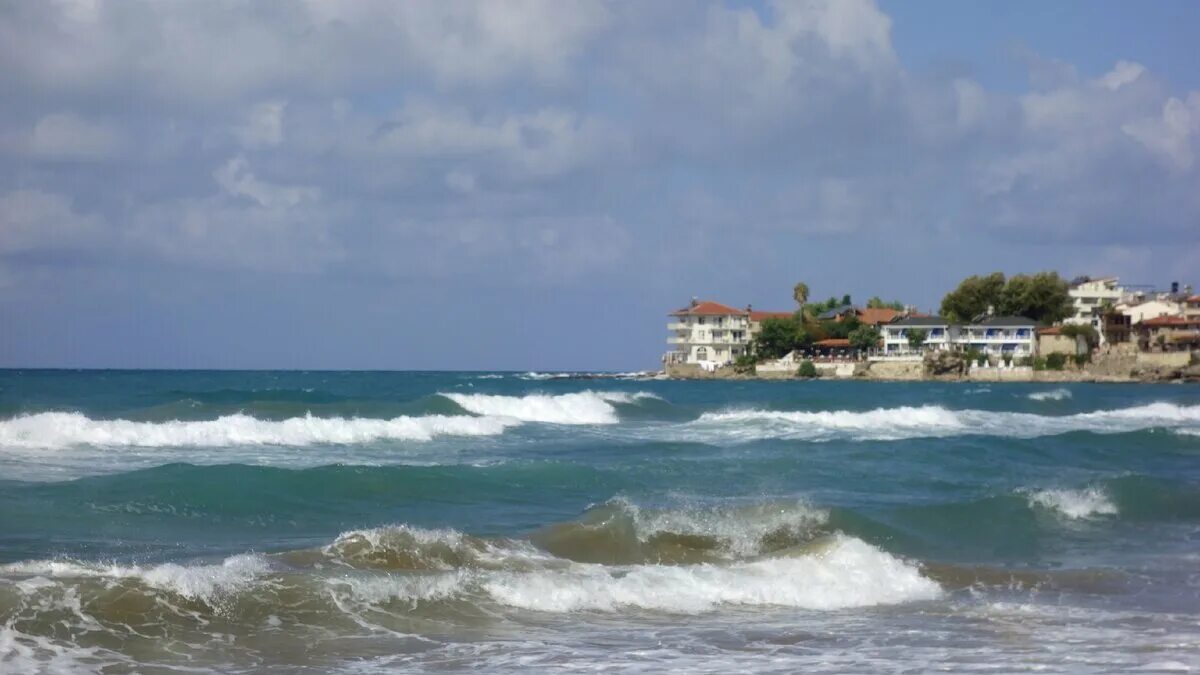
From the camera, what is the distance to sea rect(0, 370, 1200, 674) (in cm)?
981

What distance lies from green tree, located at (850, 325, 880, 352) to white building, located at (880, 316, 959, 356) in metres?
0.97

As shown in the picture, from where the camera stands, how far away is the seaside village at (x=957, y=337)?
10512 centimetres

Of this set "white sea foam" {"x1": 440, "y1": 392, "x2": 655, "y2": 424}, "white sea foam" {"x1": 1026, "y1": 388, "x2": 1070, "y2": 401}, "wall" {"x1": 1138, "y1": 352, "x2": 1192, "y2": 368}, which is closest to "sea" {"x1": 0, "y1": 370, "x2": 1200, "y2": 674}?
"white sea foam" {"x1": 440, "y1": 392, "x2": 655, "y2": 424}

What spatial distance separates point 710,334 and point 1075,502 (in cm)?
10573

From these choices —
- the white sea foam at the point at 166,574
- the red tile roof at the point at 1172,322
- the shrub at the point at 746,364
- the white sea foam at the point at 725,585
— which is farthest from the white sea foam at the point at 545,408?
the red tile roof at the point at 1172,322

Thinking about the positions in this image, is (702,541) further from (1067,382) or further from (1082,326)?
(1082,326)

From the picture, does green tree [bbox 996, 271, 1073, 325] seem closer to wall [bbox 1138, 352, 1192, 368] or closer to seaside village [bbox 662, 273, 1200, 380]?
seaside village [bbox 662, 273, 1200, 380]

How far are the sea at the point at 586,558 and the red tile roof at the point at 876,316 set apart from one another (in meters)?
97.6

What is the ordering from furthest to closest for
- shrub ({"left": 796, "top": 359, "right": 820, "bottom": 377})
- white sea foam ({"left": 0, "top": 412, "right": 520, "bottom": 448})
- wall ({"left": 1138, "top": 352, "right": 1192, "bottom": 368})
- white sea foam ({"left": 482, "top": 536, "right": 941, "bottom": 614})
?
1. shrub ({"left": 796, "top": 359, "right": 820, "bottom": 377})
2. wall ({"left": 1138, "top": 352, "right": 1192, "bottom": 368})
3. white sea foam ({"left": 0, "top": 412, "right": 520, "bottom": 448})
4. white sea foam ({"left": 482, "top": 536, "right": 941, "bottom": 614})

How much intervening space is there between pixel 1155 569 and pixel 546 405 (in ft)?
117

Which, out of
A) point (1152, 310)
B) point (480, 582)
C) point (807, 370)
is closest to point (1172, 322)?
point (1152, 310)

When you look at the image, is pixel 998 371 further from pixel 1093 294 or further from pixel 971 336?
pixel 1093 294

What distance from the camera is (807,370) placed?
11412 centimetres

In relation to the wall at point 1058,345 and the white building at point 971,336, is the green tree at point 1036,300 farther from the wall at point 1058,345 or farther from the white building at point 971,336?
the wall at point 1058,345
